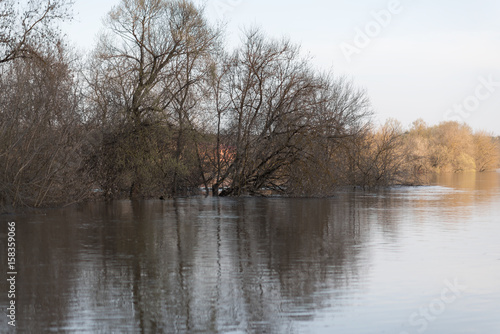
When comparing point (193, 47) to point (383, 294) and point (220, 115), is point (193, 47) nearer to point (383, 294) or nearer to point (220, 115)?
point (220, 115)

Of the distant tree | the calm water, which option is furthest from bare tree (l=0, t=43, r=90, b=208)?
the distant tree

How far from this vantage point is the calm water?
8.02m

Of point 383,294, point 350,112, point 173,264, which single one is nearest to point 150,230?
point 173,264

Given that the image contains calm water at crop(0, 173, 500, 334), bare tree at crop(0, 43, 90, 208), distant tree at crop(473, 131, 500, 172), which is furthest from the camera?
distant tree at crop(473, 131, 500, 172)

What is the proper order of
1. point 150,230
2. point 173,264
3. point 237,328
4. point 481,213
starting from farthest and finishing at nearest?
point 481,213, point 150,230, point 173,264, point 237,328

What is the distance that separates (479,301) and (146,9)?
94.6 feet

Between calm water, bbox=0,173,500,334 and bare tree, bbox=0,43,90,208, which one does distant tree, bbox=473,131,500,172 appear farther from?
bare tree, bbox=0,43,90,208

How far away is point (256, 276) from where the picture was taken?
1112cm

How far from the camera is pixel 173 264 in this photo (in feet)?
41.0

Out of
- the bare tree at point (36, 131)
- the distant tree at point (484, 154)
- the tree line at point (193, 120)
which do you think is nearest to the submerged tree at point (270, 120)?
the tree line at point (193, 120)

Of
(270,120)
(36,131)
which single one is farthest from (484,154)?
(36,131)

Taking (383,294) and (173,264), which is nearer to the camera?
(383,294)

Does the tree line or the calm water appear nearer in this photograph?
the calm water

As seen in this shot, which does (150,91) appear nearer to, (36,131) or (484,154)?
(36,131)
